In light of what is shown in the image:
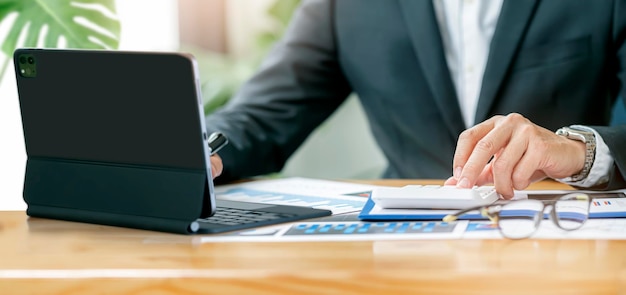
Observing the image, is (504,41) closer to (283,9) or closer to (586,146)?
(586,146)

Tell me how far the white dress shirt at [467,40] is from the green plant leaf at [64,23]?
754mm

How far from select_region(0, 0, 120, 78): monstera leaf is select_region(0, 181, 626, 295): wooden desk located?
3.81 ft

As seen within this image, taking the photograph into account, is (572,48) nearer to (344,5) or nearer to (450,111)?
(450,111)

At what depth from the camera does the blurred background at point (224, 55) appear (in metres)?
2.25

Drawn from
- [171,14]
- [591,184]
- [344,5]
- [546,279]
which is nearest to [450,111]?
Answer: [344,5]

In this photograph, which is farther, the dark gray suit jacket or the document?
the dark gray suit jacket

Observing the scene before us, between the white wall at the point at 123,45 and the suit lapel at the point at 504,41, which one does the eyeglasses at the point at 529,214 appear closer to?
the suit lapel at the point at 504,41

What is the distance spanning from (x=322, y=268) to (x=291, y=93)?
1.11m

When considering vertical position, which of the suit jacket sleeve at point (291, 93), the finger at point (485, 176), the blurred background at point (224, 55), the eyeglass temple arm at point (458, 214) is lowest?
the blurred background at point (224, 55)

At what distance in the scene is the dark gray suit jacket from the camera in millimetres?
1654

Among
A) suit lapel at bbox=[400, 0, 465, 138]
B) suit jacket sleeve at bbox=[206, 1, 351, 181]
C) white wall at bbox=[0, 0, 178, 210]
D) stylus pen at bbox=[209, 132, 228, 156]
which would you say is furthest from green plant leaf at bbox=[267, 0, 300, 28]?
stylus pen at bbox=[209, 132, 228, 156]

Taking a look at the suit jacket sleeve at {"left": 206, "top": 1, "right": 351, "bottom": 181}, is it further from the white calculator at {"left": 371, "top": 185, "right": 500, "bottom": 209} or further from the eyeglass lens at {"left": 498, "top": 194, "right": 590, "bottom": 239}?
the eyeglass lens at {"left": 498, "top": 194, "right": 590, "bottom": 239}

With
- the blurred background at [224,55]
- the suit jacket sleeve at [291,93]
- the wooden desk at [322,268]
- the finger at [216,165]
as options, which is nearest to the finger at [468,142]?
the wooden desk at [322,268]

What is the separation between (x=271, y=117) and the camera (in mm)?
1756
